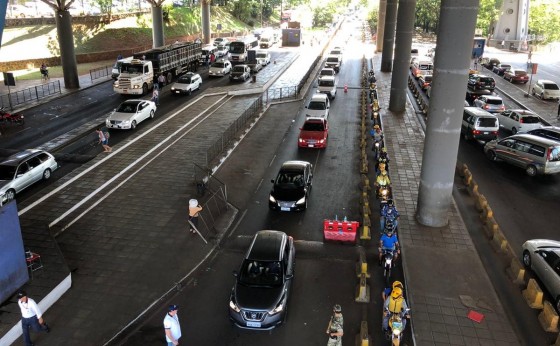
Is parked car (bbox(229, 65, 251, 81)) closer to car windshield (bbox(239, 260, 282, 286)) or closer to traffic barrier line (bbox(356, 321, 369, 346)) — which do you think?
car windshield (bbox(239, 260, 282, 286))

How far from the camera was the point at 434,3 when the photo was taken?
9350cm

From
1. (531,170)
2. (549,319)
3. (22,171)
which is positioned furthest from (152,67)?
(549,319)

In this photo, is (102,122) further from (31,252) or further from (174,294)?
(174,294)

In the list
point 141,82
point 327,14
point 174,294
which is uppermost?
point 327,14

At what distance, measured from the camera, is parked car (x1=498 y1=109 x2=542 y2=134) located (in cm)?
2836

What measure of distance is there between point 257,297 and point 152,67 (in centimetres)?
3171

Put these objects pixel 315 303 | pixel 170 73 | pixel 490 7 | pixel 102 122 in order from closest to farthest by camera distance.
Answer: pixel 315 303 < pixel 102 122 < pixel 170 73 < pixel 490 7

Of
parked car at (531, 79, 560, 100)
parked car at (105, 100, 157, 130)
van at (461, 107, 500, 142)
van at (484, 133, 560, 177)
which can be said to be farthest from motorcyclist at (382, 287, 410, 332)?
parked car at (531, 79, 560, 100)

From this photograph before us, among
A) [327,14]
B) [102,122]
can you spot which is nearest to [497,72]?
[102,122]

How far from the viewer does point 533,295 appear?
12.7 m

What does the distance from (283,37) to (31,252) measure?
67679mm

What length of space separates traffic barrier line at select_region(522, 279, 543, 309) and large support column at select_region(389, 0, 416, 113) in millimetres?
24133

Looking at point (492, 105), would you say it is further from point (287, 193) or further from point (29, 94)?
point (29, 94)

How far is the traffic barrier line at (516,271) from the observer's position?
1378 centimetres
